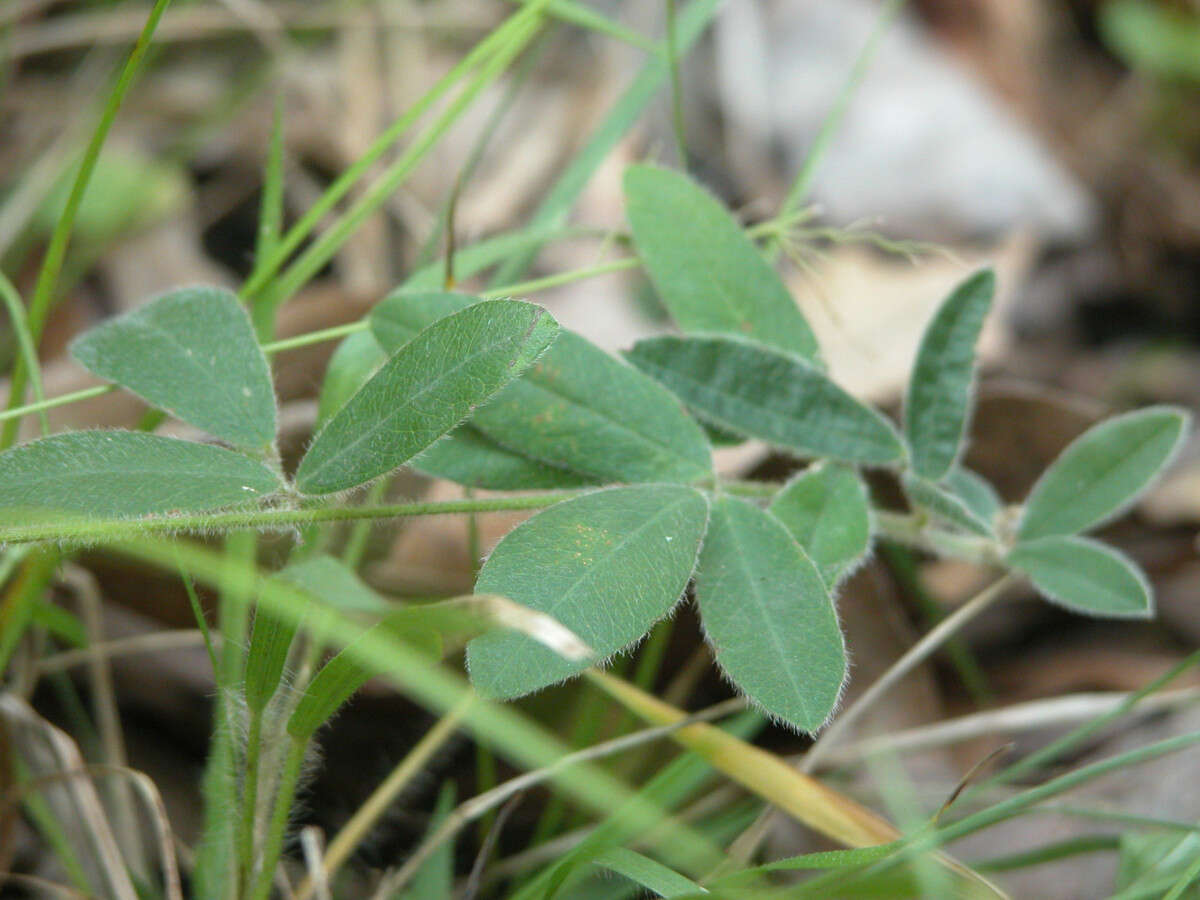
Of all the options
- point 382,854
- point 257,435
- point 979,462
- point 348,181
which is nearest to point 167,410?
point 257,435

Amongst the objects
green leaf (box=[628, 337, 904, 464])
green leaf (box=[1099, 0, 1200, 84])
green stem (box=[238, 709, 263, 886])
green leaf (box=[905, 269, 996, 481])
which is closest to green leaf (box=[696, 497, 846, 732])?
green leaf (box=[628, 337, 904, 464])

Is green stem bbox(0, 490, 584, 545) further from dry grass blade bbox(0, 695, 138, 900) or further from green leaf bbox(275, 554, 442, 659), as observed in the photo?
dry grass blade bbox(0, 695, 138, 900)

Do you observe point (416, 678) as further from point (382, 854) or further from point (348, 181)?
point (348, 181)

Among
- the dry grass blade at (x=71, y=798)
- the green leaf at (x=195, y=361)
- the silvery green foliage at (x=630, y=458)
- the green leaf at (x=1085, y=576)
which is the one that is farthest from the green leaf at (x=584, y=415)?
the dry grass blade at (x=71, y=798)

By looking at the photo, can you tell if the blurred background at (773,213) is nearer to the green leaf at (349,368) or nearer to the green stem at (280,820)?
the green leaf at (349,368)

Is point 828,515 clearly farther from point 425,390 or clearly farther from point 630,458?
point 425,390
